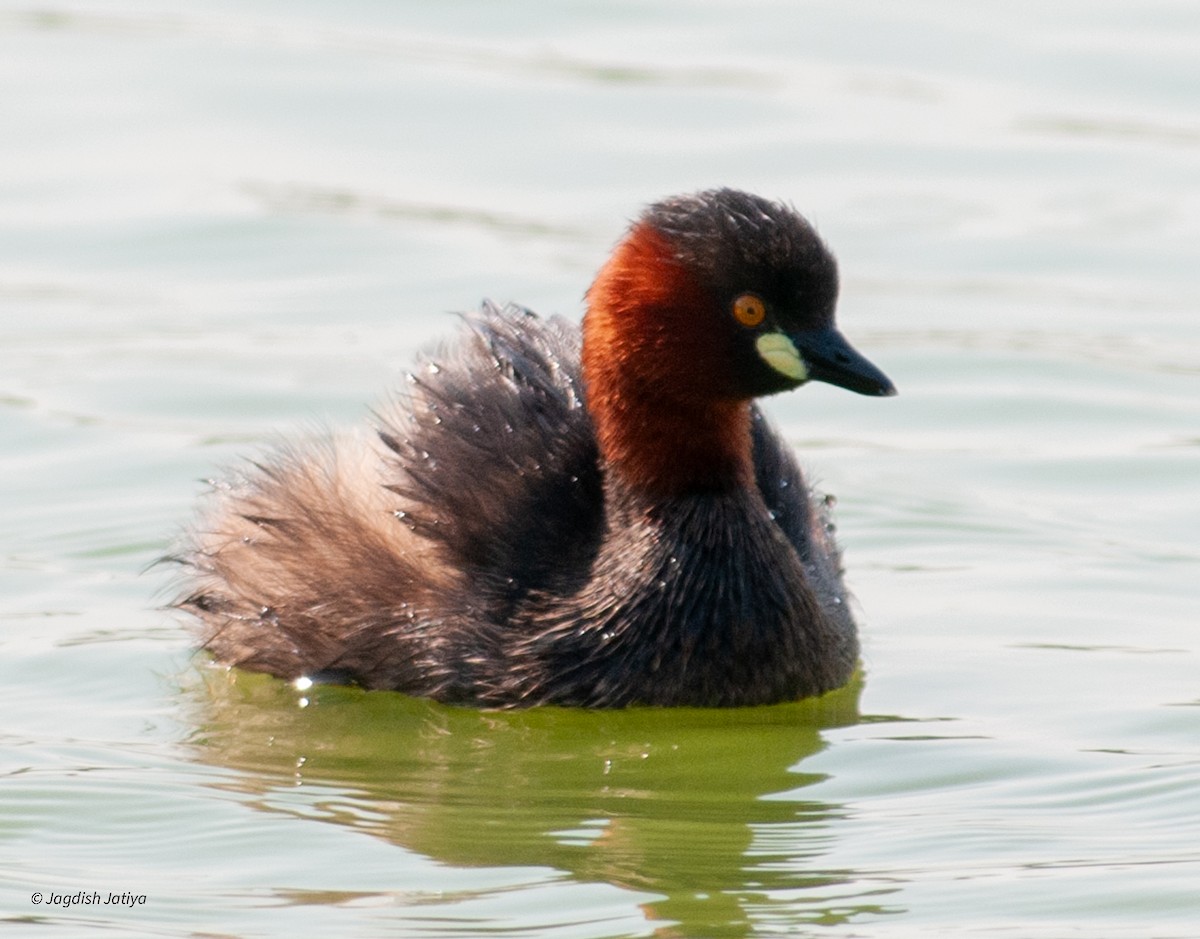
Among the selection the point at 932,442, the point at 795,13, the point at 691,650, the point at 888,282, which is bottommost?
the point at 691,650

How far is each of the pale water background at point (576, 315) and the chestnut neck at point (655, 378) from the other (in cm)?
79

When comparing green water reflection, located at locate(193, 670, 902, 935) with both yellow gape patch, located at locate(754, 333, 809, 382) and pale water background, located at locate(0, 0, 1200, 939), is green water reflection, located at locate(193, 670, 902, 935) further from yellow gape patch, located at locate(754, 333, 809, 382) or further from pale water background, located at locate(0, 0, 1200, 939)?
yellow gape patch, located at locate(754, 333, 809, 382)

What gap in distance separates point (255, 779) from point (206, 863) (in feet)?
2.24

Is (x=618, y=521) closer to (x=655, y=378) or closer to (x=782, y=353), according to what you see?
(x=655, y=378)

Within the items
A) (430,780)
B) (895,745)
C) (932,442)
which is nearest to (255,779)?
(430,780)

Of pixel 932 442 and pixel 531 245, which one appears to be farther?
pixel 531 245

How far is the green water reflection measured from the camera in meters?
6.73

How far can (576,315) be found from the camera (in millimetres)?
12188

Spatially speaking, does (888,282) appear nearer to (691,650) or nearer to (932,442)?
(932,442)

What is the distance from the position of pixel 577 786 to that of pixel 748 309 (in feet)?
5.08

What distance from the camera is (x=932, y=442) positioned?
419 inches
